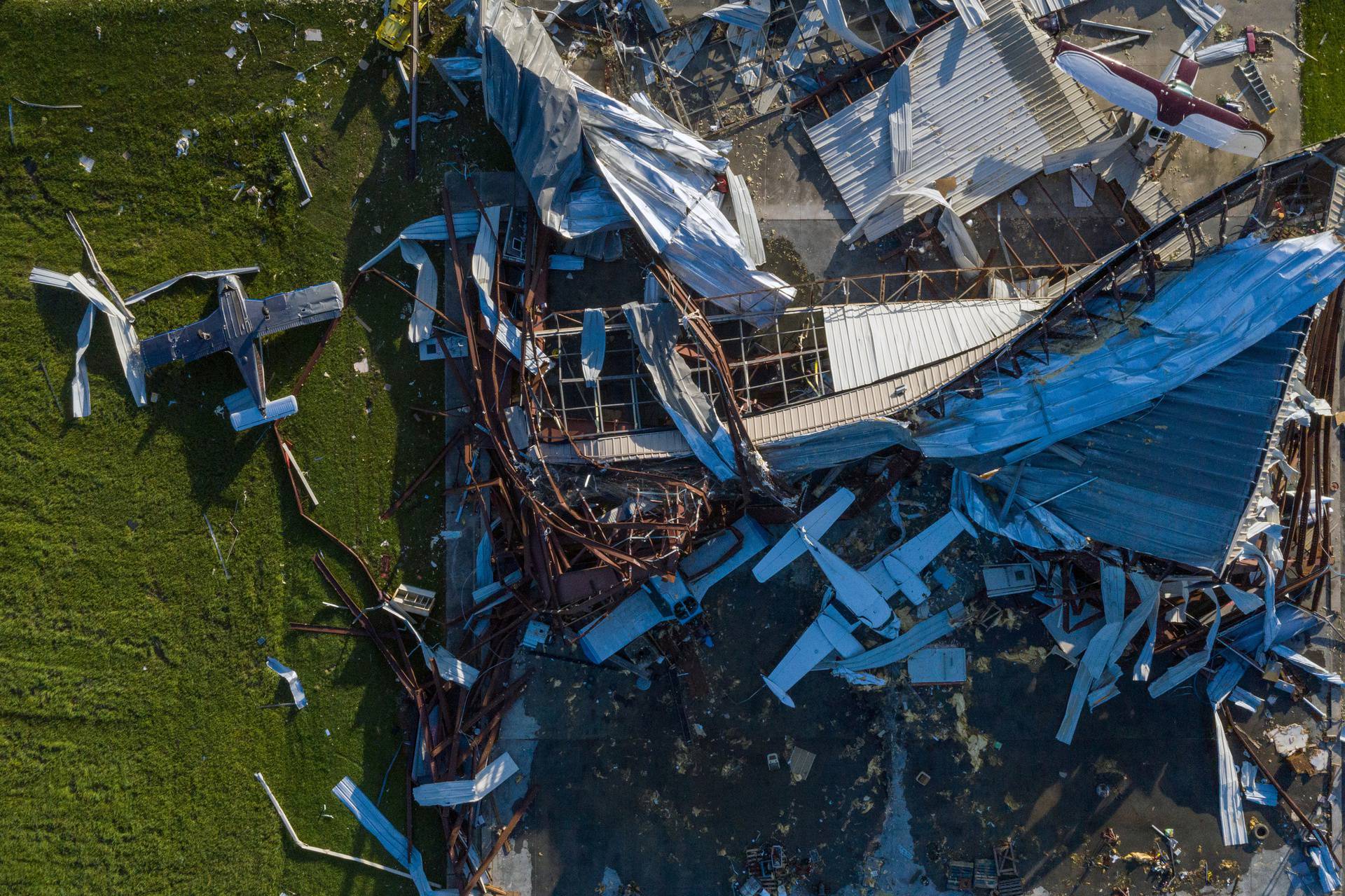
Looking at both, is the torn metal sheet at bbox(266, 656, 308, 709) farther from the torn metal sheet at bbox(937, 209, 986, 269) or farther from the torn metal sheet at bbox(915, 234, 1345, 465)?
the torn metal sheet at bbox(937, 209, 986, 269)

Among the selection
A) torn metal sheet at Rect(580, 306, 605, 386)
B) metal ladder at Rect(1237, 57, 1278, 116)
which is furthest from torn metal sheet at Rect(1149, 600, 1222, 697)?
torn metal sheet at Rect(580, 306, 605, 386)

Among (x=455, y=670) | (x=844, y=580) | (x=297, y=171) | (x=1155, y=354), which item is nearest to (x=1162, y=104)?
(x=1155, y=354)

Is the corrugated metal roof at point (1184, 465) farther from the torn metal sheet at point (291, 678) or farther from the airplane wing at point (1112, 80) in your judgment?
the torn metal sheet at point (291, 678)

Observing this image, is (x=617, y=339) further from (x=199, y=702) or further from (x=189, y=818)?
(x=189, y=818)

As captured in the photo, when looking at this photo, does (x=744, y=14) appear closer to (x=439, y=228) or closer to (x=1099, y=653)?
(x=439, y=228)

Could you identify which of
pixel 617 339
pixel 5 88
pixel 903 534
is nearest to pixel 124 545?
pixel 5 88
